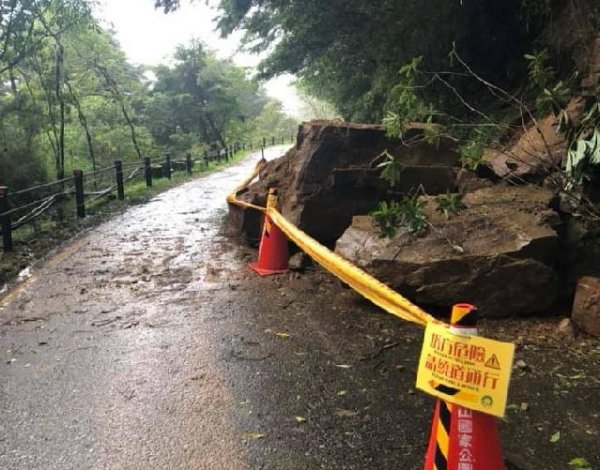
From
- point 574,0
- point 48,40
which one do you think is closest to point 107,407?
point 574,0

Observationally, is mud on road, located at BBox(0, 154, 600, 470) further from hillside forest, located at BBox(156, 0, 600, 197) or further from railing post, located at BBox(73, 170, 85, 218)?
railing post, located at BBox(73, 170, 85, 218)

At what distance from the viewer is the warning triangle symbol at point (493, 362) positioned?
2.13m

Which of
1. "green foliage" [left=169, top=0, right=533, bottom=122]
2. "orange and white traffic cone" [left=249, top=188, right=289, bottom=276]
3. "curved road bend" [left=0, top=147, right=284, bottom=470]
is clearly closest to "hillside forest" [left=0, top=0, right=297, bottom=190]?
"green foliage" [left=169, top=0, right=533, bottom=122]

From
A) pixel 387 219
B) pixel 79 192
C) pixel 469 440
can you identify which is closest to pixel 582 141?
pixel 387 219

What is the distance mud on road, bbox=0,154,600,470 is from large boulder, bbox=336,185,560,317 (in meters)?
0.28

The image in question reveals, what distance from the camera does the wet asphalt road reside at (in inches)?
115

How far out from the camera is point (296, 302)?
5316 mm

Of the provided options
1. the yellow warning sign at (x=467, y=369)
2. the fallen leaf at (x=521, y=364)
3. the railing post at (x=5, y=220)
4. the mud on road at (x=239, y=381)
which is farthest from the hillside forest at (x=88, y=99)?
the yellow warning sign at (x=467, y=369)

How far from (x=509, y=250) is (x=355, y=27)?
6638 millimetres

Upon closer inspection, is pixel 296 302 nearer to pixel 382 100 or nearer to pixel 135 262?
pixel 135 262

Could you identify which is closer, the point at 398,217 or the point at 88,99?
the point at 398,217

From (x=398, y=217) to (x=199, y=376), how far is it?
225cm

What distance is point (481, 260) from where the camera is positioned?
174 inches

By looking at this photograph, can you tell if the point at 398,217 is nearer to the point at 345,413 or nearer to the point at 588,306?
the point at 588,306
